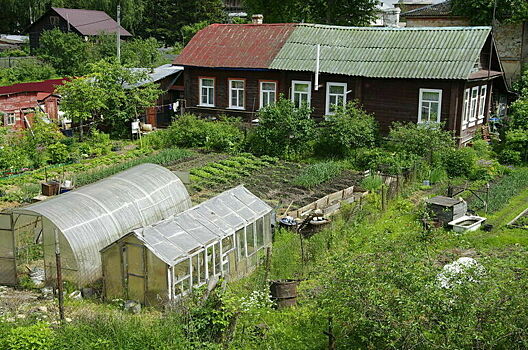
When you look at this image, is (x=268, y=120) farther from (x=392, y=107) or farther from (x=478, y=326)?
(x=478, y=326)

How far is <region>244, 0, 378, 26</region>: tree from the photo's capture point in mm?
40906

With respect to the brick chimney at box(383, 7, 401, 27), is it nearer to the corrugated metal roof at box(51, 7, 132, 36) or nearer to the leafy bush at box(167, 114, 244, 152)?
the leafy bush at box(167, 114, 244, 152)

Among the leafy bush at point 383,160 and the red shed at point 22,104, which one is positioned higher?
the red shed at point 22,104

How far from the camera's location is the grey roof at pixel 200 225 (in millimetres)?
12406

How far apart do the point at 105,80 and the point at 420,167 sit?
1403cm

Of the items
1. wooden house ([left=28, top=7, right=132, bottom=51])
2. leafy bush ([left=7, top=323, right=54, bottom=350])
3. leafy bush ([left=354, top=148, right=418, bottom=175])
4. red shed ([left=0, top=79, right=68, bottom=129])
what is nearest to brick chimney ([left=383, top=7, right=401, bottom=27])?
leafy bush ([left=354, top=148, right=418, bottom=175])

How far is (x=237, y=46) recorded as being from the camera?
29266 millimetres

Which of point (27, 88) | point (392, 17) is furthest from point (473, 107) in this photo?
point (27, 88)

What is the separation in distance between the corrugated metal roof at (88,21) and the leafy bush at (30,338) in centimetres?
4374

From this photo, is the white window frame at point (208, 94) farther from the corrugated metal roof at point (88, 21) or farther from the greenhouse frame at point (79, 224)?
the corrugated metal roof at point (88, 21)

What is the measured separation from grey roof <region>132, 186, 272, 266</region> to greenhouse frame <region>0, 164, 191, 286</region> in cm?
172

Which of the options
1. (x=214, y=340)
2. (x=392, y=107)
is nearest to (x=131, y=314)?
(x=214, y=340)

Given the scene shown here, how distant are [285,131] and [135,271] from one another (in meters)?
13.1

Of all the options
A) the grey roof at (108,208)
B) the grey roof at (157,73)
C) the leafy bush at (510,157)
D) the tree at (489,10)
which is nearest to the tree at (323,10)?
the tree at (489,10)
